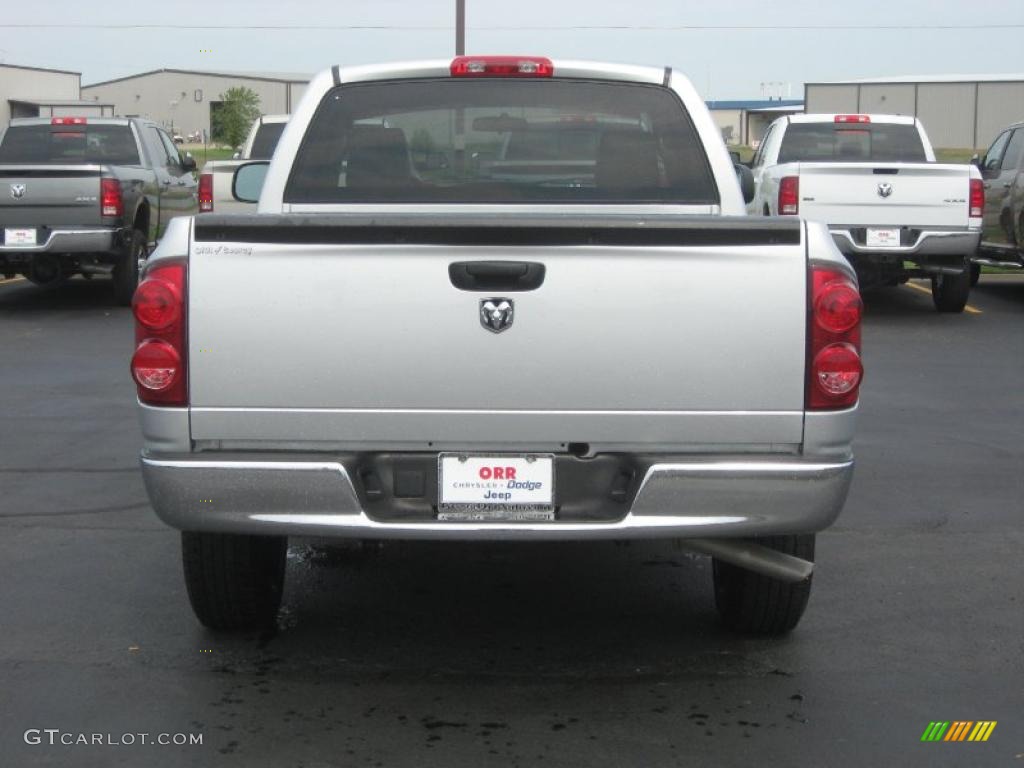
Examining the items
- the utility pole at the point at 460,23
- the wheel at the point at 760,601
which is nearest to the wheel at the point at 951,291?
the wheel at the point at 760,601

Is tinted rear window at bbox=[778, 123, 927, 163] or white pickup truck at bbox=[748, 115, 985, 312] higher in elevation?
tinted rear window at bbox=[778, 123, 927, 163]

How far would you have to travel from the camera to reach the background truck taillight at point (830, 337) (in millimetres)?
4324

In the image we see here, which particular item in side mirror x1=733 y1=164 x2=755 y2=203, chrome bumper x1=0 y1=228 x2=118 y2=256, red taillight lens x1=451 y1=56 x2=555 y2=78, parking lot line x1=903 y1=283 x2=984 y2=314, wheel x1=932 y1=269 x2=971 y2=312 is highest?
red taillight lens x1=451 y1=56 x2=555 y2=78

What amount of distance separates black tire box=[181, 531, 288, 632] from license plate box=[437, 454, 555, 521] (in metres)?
0.85

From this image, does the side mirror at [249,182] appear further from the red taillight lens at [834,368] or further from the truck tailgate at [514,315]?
the red taillight lens at [834,368]

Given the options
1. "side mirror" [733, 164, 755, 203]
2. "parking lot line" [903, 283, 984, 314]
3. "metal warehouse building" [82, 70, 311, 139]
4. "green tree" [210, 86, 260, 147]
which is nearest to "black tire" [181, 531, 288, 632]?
"side mirror" [733, 164, 755, 203]

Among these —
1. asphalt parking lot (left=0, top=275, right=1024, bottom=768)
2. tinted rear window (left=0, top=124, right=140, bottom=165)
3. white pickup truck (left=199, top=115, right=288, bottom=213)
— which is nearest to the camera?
asphalt parking lot (left=0, top=275, right=1024, bottom=768)

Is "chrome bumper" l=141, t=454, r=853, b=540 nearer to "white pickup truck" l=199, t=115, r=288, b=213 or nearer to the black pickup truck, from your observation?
the black pickup truck

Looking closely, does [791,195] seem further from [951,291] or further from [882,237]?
[951,291]

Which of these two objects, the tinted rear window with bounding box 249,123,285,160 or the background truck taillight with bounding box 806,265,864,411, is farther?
the tinted rear window with bounding box 249,123,285,160

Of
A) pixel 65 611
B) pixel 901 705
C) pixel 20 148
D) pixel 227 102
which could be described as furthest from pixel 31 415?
pixel 227 102

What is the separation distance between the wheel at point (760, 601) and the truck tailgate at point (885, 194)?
31.2ft

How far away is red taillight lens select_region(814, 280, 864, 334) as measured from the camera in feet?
14.2

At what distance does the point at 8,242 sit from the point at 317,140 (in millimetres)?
9829
